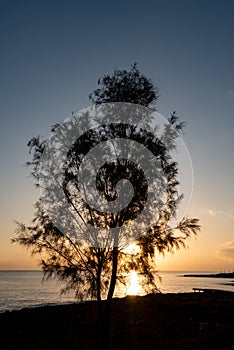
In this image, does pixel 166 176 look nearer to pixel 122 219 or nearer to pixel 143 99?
pixel 122 219

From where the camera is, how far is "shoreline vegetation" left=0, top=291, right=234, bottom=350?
73.4 feet

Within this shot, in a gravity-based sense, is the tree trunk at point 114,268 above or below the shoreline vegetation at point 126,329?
above

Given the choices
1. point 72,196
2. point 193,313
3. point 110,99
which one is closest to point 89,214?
point 72,196

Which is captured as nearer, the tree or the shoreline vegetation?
the tree

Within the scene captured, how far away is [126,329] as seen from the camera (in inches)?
1150

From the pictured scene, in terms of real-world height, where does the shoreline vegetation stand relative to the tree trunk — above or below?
below

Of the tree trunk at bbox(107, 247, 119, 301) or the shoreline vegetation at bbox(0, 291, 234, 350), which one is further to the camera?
the shoreline vegetation at bbox(0, 291, 234, 350)

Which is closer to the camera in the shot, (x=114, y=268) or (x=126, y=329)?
(x=114, y=268)

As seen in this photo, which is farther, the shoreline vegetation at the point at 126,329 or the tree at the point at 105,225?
the shoreline vegetation at the point at 126,329

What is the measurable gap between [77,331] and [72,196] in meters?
18.1

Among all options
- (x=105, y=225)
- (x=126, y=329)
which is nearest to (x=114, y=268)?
(x=105, y=225)

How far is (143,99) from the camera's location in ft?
59.1

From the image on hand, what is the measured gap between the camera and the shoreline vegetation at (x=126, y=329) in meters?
22.4

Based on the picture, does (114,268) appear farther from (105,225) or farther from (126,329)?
(126,329)
